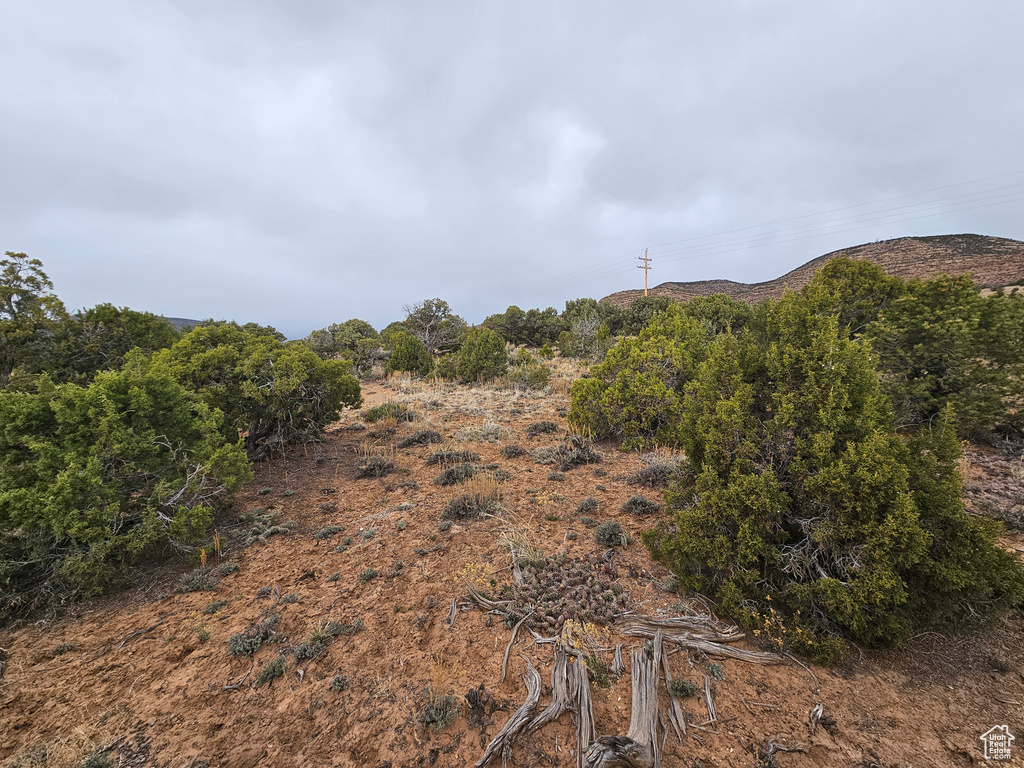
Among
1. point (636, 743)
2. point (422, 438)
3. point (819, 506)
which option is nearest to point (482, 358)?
point (422, 438)

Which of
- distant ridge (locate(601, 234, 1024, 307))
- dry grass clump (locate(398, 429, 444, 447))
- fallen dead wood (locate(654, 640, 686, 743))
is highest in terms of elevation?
distant ridge (locate(601, 234, 1024, 307))

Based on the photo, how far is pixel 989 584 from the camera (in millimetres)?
2555

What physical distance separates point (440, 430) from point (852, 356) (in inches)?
330

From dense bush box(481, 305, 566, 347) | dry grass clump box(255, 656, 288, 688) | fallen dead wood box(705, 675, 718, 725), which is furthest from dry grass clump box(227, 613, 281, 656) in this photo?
dense bush box(481, 305, 566, 347)

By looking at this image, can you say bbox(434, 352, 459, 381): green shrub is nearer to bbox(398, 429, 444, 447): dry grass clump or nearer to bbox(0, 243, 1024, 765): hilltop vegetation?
bbox(398, 429, 444, 447): dry grass clump

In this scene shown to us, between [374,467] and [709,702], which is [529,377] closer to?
[374,467]

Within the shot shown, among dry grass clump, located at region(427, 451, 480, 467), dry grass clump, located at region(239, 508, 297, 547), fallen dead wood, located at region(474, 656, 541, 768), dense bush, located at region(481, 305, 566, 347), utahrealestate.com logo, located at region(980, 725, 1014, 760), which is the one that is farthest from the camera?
dense bush, located at region(481, 305, 566, 347)

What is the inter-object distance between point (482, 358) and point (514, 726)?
547 inches

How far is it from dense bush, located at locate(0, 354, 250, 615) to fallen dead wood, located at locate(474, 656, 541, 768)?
4.12 m

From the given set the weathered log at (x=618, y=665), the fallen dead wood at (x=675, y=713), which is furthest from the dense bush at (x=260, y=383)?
the fallen dead wood at (x=675, y=713)

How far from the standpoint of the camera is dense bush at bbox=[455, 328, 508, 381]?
1584 cm

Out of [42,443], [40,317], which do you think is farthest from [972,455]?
[40,317]

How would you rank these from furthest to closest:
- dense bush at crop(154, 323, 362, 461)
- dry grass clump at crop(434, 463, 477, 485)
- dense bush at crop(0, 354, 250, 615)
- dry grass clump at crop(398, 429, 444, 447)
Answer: dry grass clump at crop(398, 429, 444, 447)
dense bush at crop(154, 323, 362, 461)
dry grass clump at crop(434, 463, 477, 485)
dense bush at crop(0, 354, 250, 615)

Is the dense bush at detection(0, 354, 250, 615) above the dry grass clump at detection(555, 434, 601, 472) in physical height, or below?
above
